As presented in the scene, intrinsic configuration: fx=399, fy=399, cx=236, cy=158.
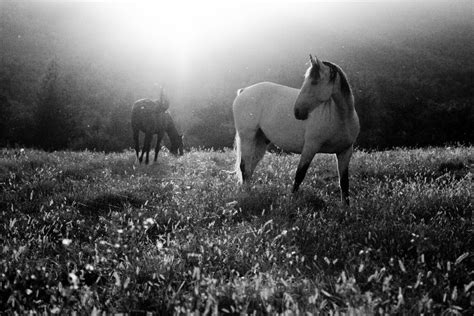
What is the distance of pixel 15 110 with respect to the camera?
151 feet

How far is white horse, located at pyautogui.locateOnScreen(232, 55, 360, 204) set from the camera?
21.9 feet

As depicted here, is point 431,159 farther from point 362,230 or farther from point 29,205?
point 29,205

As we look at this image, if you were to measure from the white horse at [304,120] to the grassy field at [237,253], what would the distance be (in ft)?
2.93

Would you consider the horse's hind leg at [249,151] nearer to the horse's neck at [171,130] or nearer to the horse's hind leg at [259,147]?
the horse's hind leg at [259,147]

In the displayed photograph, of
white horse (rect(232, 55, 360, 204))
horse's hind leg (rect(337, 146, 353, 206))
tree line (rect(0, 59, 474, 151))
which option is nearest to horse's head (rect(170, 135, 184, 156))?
white horse (rect(232, 55, 360, 204))

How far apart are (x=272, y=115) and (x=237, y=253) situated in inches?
200

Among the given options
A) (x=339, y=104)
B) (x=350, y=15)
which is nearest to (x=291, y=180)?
(x=339, y=104)

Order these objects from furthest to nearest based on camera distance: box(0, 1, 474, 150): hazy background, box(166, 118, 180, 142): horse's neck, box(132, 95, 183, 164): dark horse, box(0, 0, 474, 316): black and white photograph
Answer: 1. box(0, 1, 474, 150): hazy background
2. box(166, 118, 180, 142): horse's neck
3. box(132, 95, 183, 164): dark horse
4. box(0, 0, 474, 316): black and white photograph

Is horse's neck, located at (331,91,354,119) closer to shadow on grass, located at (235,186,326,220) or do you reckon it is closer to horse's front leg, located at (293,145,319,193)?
horse's front leg, located at (293,145,319,193)

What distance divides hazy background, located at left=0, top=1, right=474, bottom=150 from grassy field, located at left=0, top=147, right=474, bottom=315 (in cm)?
2892

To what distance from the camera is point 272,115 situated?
8.66 metres

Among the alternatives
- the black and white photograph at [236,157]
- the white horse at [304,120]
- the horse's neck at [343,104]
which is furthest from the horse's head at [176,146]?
the horse's neck at [343,104]

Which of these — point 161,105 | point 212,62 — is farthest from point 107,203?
point 212,62

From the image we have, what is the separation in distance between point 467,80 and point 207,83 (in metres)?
35.0
